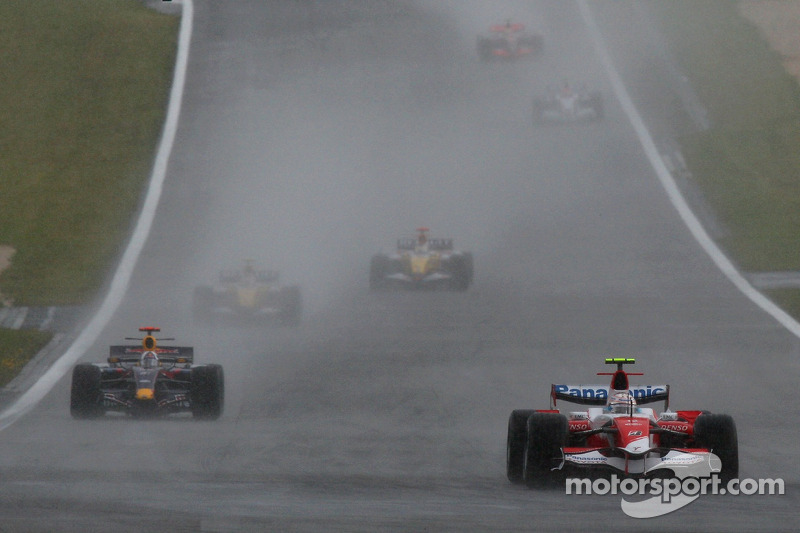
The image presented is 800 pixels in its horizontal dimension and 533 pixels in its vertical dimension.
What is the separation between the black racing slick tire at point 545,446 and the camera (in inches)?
537

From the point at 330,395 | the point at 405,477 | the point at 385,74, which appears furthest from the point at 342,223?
the point at 405,477

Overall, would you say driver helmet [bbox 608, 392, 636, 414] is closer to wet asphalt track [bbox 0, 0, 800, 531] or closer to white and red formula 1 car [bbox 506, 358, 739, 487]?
white and red formula 1 car [bbox 506, 358, 739, 487]

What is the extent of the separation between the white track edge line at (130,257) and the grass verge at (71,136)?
351 millimetres

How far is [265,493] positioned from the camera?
13609 millimetres

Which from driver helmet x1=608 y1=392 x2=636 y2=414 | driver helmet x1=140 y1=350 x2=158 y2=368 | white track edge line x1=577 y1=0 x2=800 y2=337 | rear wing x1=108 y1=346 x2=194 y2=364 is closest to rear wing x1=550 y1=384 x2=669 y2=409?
driver helmet x1=608 y1=392 x2=636 y2=414

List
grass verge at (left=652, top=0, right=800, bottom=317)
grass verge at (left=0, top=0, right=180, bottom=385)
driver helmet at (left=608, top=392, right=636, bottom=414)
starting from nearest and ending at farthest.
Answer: driver helmet at (left=608, top=392, right=636, bottom=414) < grass verge at (left=0, top=0, right=180, bottom=385) < grass verge at (left=652, top=0, right=800, bottom=317)

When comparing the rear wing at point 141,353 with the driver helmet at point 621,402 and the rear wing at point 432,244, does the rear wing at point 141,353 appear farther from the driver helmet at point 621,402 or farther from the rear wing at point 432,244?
the rear wing at point 432,244

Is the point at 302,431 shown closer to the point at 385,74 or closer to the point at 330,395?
the point at 330,395

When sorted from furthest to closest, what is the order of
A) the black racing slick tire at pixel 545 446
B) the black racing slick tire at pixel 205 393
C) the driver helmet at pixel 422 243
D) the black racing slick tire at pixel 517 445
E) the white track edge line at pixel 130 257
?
the driver helmet at pixel 422 243 < the white track edge line at pixel 130 257 < the black racing slick tire at pixel 205 393 < the black racing slick tire at pixel 517 445 < the black racing slick tire at pixel 545 446

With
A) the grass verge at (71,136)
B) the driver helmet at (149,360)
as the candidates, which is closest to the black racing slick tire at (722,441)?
the driver helmet at (149,360)

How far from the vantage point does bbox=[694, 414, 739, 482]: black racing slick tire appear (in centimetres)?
1371

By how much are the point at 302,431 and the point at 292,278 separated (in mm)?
16156

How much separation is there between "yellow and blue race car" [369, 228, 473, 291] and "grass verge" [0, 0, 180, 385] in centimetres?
636

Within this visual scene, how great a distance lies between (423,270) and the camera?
32.5m
